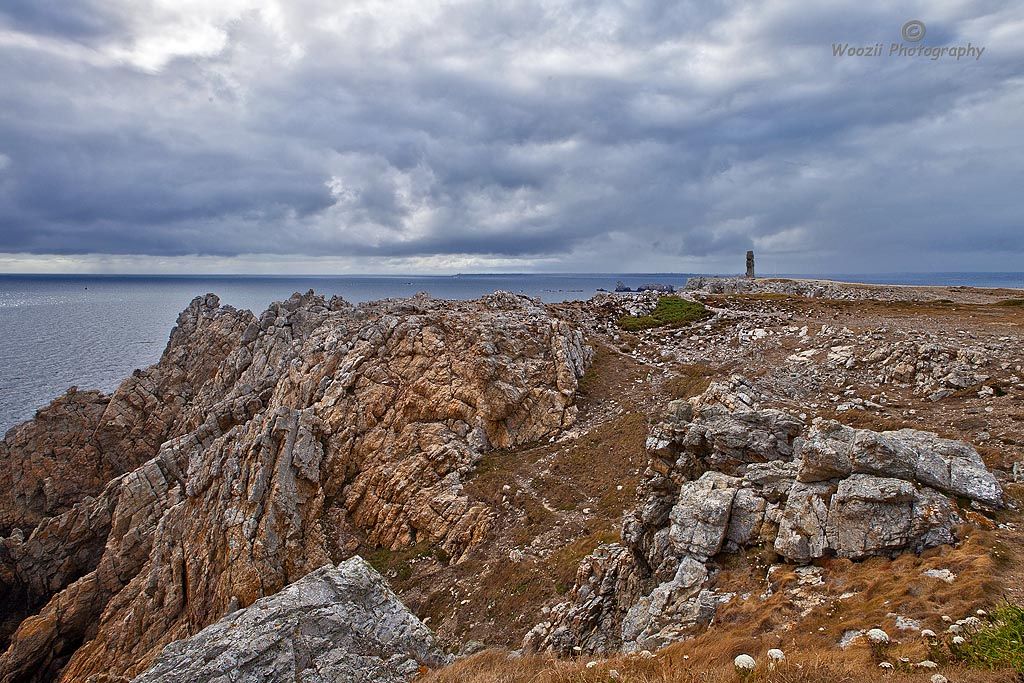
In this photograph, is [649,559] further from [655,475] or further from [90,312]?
[90,312]

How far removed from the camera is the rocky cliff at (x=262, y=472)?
26.5 meters

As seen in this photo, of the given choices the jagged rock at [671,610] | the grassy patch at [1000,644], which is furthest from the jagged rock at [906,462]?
the grassy patch at [1000,644]

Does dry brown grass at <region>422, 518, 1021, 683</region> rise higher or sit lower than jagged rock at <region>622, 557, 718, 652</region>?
higher

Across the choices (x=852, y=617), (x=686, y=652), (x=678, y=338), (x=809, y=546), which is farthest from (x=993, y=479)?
(x=678, y=338)

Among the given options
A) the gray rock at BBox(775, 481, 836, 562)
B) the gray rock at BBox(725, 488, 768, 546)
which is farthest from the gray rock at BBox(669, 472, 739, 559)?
the gray rock at BBox(775, 481, 836, 562)

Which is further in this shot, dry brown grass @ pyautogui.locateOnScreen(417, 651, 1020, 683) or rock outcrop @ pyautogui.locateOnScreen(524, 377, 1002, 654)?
rock outcrop @ pyautogui.locateOnScreen(524, 377, 1002, 654)

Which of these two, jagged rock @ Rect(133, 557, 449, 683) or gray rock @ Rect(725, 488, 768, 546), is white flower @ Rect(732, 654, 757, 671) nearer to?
gray rock @ Rect(725, 488, 768, 546)

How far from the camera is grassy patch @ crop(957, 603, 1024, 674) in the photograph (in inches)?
343

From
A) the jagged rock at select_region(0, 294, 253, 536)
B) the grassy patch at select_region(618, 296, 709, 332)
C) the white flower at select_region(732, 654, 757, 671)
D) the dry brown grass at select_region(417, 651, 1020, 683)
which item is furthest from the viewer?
the grassy patch at select_region(618, 296, 709, 332)

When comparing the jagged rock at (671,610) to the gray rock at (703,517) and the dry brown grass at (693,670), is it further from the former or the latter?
the dry brown grass at (693,670)

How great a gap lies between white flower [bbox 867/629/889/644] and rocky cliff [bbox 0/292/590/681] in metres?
18.3

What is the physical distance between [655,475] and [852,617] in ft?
30.3

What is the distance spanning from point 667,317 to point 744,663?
49298 mm

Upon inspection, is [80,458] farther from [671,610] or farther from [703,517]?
[703,517]
